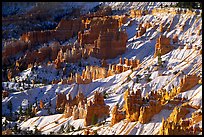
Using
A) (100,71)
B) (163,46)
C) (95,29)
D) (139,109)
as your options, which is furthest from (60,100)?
(95,29)

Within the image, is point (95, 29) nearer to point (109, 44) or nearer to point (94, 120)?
point (109, 44)

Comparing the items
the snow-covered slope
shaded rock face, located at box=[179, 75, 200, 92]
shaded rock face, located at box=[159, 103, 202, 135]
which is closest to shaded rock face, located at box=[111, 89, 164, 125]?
the snow-covered slope

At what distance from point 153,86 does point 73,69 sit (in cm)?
2178

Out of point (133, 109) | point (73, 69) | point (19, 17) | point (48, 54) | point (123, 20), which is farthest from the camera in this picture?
point (19, 17)

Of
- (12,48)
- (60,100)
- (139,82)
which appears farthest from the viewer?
(12,48)

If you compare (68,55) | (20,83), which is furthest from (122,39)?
(20,83)

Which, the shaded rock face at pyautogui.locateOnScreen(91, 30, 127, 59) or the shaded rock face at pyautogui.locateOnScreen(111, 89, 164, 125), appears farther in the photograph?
the shaded rock face at pyautogui.locateOnScreen(91, 30, 127, 59)

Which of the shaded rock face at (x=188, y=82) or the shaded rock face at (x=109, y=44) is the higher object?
the shaded rock face at (x=188, y=82)

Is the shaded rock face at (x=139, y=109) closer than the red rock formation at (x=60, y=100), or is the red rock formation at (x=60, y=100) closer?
the shaded rock face at (x=139, y=109)

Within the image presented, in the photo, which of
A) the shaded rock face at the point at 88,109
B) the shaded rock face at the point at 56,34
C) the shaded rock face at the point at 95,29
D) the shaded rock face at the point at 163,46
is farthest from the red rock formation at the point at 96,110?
the shaded rock face at the point at 56,34

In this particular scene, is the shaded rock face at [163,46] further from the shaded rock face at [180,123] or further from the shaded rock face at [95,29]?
the shaded rock face at [180,123]

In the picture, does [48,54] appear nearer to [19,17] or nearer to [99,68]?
[99,68]

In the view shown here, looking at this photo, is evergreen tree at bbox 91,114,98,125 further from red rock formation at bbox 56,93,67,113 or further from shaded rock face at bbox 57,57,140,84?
shaded rock face at bbox 57,57,140,84

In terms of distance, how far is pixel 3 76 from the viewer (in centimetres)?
8362
